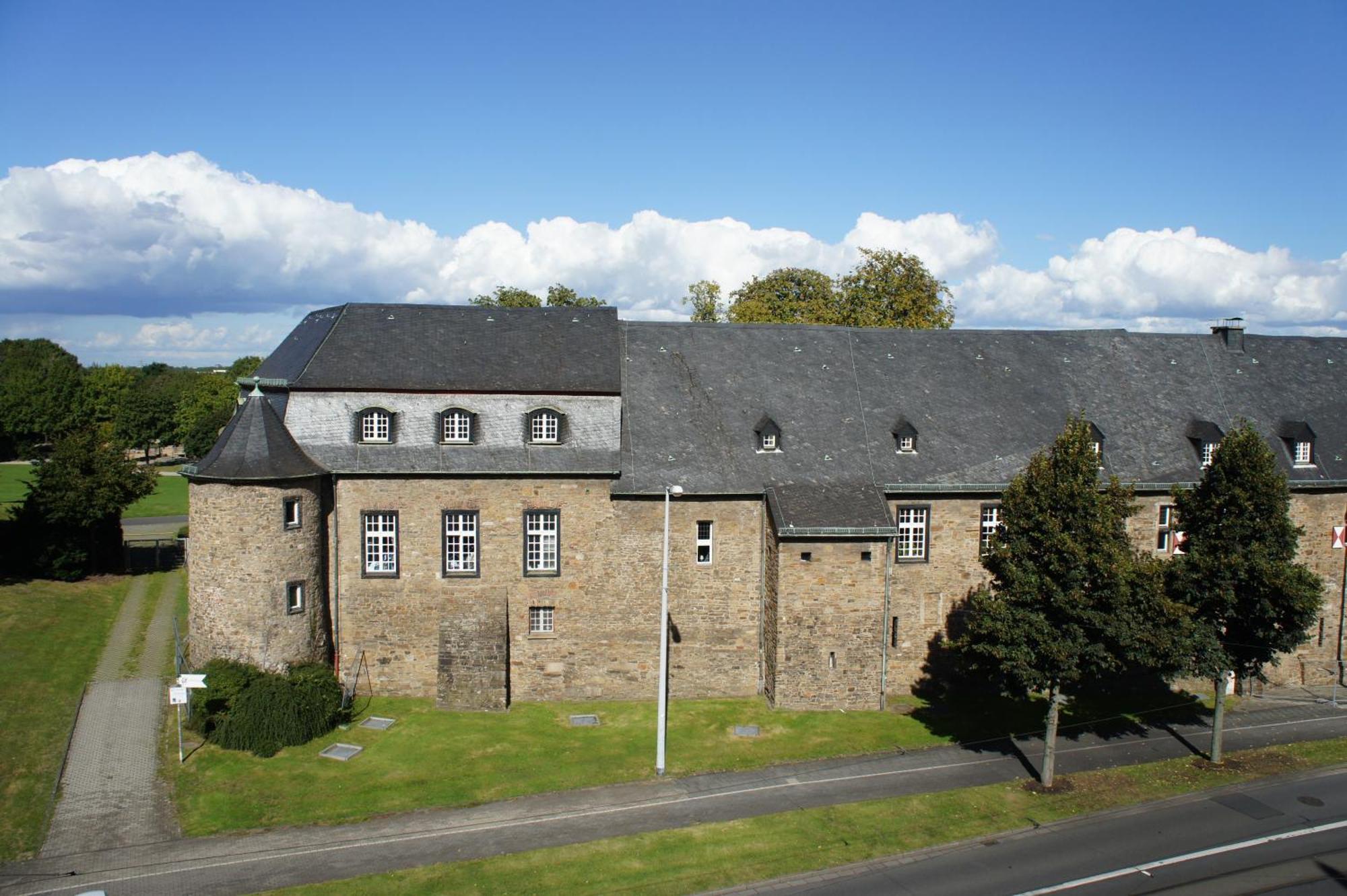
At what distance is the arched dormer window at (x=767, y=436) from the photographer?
3216 centimetres

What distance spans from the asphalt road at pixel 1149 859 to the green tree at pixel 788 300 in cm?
3728

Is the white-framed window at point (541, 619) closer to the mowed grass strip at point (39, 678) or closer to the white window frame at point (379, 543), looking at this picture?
the white window frame at point (379, 543)

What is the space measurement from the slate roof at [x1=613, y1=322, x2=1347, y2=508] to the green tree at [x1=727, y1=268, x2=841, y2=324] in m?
21.1


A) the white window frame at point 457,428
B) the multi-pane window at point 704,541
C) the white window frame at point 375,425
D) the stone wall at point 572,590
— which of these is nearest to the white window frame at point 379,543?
the stone wall at point 572,590

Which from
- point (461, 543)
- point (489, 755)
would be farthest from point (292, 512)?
point (489, 755)

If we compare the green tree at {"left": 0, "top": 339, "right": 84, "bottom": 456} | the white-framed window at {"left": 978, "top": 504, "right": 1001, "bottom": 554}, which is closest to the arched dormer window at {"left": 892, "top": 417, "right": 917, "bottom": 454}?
the white-framed window at {"left": 978, "top": 504, "right": 1001, "bottom": 554}

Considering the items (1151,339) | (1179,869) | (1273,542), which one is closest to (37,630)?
(1179,869)

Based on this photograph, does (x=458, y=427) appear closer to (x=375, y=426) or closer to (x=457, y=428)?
(x=457, y=428)

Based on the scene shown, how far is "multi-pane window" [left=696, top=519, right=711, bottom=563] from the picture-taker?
102ft

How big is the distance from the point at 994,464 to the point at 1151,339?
11.3m

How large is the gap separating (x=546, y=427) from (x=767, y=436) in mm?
7584

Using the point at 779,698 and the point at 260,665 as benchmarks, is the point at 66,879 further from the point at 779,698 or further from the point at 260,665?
the point at 779,698

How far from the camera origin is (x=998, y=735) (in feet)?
94.7

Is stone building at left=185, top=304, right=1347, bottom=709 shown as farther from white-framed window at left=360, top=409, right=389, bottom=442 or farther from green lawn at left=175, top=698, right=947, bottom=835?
green lawn at left=175, top=698, right=947, bottom=835
